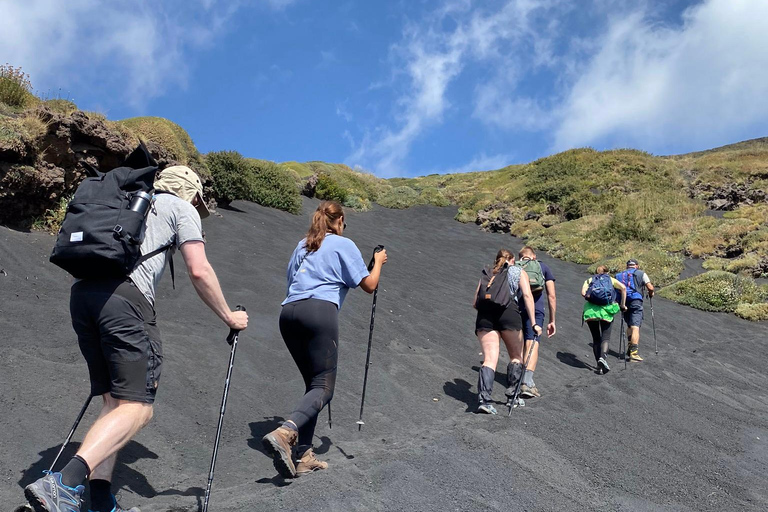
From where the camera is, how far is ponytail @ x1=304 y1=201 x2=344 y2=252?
4.31 metres

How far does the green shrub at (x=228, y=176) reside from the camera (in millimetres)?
17641

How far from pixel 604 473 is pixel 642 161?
36.8 m

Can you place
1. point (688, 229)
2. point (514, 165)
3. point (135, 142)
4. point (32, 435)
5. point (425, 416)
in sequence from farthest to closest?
point (514, 165) < point (688, 229) < point (135, 142) < point (425, 416) < point (32, 435)

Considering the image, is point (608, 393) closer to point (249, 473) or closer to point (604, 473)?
point (604, 473)

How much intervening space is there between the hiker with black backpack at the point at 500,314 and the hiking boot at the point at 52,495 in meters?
4.30

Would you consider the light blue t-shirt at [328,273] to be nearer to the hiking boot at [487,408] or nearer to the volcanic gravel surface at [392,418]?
the volcanic gravel surface at [392,418]

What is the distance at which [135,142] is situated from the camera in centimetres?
1305

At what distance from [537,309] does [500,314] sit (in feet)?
5.46

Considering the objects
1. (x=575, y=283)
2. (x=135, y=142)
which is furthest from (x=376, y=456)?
(x=575, y=283)

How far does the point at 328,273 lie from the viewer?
13.7 ft

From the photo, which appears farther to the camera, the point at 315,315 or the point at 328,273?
the point at 328,273

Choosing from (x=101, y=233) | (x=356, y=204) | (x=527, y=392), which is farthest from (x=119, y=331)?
(x=356, y=204)

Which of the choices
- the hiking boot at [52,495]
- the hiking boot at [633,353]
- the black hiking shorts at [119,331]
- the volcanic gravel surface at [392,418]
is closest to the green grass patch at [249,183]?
the volcanic gravel surface at [392,418]

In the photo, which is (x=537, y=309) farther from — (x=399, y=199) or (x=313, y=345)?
(x=399, y=199)
